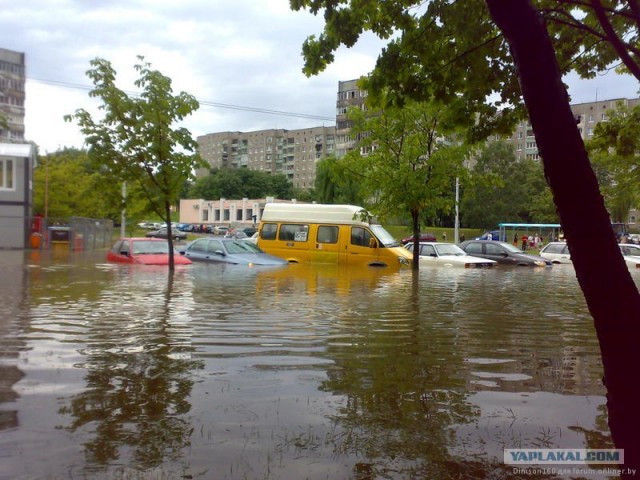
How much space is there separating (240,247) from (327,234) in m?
2.88

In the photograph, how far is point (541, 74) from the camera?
2699 millimetres

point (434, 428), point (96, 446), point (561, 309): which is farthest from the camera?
point (561, 309)

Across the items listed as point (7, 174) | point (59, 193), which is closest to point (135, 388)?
point (7, 174)

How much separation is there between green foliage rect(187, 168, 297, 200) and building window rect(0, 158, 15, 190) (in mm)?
81898

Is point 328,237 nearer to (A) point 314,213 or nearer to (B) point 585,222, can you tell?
(A) point 314,213

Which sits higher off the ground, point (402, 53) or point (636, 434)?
point (402, 53)

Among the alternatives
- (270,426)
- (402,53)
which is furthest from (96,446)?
(402,53)

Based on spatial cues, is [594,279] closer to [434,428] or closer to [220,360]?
[434,428]

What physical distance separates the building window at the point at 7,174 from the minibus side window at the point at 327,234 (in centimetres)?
2115

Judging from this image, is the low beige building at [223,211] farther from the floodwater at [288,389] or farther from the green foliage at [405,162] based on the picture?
the floodwater at [288,389]

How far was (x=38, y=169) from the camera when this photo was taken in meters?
43.6

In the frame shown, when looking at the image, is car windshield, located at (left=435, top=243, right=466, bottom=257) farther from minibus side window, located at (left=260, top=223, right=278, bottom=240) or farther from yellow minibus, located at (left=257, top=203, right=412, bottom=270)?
minibus side window, located at (left=260, top=223, right=278, bottom=240)

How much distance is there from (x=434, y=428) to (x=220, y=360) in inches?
102

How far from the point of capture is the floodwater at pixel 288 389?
3324mm
